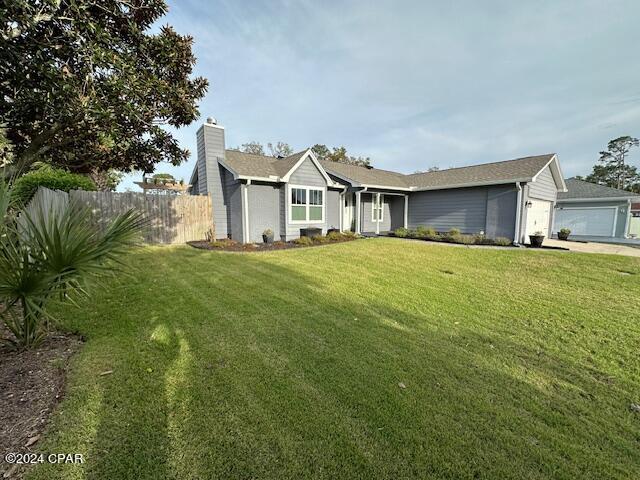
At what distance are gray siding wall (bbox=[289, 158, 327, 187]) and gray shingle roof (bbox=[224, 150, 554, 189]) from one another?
411mm

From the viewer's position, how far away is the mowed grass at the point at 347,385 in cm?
182

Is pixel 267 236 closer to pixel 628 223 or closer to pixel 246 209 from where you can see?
pixel 246 209

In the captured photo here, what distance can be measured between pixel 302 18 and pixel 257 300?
10.4 metres

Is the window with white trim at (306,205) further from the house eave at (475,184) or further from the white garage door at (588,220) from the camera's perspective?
the white garage door at (588,220)

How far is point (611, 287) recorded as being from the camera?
6332 mm

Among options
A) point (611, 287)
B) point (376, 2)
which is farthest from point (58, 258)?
point (376, 2)

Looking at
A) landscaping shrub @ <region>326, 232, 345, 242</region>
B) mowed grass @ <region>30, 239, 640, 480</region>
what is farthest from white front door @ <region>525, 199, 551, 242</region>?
landscaping shrub @ <region>326, 232, 345, 242</region>

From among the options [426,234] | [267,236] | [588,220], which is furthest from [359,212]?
[588,220]

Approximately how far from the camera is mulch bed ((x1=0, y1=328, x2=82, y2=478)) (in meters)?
1.83

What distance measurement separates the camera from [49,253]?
2393 mm

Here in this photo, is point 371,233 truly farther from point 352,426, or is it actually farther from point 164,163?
point 352,426

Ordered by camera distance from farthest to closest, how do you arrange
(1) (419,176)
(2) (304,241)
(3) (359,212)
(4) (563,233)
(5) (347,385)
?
(1) (419,176) < (3) (359,212) < (4) (563,233) < (2) (304,241) < (5) (347,385)

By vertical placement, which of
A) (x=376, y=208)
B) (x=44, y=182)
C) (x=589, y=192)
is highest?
(x=589, y=192)

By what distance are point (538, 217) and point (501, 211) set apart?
287 cm
